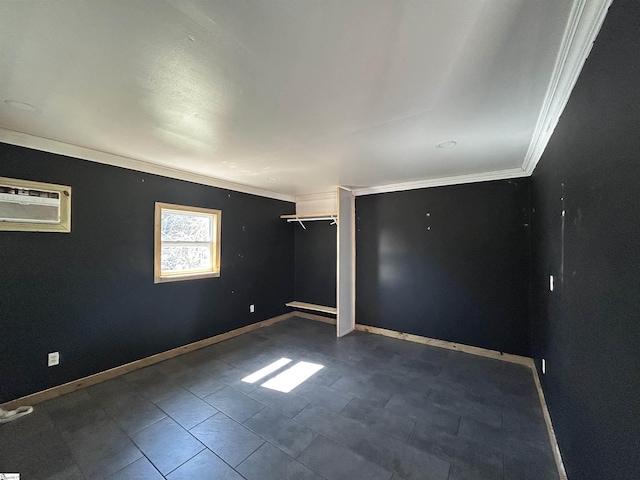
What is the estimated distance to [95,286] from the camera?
274 cm

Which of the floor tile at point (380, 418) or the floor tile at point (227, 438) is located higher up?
the floor tile at point (227, 438)

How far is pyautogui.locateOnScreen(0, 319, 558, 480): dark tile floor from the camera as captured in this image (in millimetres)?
1686

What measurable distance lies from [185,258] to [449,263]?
3.88 metres

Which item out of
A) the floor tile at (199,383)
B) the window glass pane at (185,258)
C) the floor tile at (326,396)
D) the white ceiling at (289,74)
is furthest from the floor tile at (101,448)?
the white ceiling at (289,74)

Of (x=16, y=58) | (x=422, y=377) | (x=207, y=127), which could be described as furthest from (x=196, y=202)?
(x=422, y=377)

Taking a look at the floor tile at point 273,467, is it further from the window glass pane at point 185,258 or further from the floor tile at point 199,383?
the window glass pane at point 185,258

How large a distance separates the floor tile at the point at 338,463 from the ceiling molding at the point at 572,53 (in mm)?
2566

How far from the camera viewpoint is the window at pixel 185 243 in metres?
3.34

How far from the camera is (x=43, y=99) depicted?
1.70 m

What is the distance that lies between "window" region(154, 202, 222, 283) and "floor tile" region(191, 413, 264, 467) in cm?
195

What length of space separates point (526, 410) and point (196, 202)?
449cm

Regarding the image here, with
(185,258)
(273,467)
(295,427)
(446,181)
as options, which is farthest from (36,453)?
(446,181)

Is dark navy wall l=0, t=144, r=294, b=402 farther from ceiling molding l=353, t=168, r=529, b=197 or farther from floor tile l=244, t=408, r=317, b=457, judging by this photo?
ceiling molding l=353, t=168, r=529, b=197

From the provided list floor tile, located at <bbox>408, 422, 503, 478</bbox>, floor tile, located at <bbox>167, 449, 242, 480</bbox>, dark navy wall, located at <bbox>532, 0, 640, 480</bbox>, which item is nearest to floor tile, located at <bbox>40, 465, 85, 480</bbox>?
floor tile, located at <bbox>167, 449, 242, 480</bbox>
